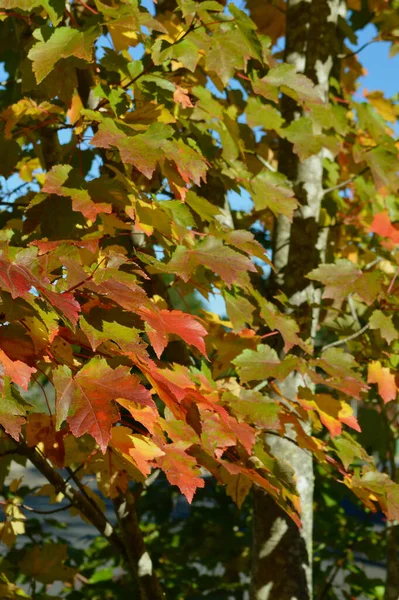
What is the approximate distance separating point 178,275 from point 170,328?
0.23 metres

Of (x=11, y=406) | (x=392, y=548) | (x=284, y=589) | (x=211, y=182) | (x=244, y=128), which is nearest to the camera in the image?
(x=11, y=406)

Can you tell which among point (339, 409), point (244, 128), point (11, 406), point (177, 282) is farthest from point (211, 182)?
point (11, 406)

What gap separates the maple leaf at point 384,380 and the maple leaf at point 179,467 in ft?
2.52

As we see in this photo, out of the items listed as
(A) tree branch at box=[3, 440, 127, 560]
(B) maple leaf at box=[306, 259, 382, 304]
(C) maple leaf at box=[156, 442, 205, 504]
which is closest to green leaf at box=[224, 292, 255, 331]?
(B) maple leaf at box=[306, 259, 382, 304]

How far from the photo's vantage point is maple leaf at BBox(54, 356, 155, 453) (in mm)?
1079

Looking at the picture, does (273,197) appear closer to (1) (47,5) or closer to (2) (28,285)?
(1) (47,5)

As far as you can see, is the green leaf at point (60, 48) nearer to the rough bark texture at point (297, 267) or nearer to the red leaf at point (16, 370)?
the red leaf at point (16, 370)

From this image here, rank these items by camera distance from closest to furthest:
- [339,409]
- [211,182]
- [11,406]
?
1. [11,406]
2. [339,409]
3. [211,182]

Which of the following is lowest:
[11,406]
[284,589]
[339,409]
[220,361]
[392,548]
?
[392,548]

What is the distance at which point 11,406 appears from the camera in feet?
3.52

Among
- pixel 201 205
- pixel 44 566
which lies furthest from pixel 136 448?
pixel 44 566

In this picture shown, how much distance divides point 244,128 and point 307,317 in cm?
59

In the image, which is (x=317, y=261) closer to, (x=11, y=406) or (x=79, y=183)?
(x=79, y=183)

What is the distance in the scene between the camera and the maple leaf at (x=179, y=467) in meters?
1.29
